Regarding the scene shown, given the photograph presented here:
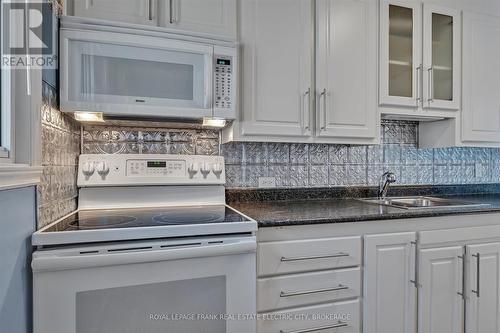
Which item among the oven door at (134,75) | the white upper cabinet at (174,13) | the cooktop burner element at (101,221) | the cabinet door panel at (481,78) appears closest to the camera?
the cooktop burner element at (101,221)

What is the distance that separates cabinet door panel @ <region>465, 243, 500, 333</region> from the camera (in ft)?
5.10

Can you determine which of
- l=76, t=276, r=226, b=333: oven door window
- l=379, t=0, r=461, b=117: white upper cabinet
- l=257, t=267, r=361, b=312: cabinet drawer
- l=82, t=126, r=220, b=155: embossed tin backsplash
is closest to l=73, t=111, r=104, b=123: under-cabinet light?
l=82, t=126, r=220, b=155: embossed tin backsplash

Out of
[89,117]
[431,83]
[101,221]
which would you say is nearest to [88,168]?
[89,117]

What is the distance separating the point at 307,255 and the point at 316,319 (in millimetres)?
293

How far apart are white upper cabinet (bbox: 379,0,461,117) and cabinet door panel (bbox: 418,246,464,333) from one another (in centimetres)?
87

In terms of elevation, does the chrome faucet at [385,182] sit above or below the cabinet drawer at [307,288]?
above

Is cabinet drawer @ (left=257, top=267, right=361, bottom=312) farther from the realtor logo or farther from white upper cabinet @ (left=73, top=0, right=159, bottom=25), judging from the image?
white upper cabinet @ (left=73, top=0, right=159, bottom=25)

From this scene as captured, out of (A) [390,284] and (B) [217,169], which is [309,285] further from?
(B) [217,169]

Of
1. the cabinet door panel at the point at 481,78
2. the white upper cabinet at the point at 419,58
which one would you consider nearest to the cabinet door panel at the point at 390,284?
the white upper cabinet at the point at 419,58

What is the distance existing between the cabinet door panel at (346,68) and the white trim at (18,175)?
52.2 inches

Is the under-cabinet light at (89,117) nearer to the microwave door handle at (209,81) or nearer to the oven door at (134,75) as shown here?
the oven door at (134,75)

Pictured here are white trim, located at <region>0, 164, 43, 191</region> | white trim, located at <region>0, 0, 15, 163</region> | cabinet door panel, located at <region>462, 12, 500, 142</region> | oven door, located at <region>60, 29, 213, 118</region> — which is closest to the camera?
white trim, located at <region>0, 164, 43, 191</region>

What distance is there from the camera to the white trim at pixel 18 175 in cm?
79

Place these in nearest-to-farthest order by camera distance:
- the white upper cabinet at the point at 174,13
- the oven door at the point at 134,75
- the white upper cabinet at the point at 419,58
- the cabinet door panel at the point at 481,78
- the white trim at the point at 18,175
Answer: the white trim at the point at 18,175 → the oven door at the point at 134,75 → the white upper cabinet at the point at 174,13 → the white upper cabinet at the point at 419,58 → the cabinet door panel at the point at 481,78
